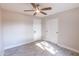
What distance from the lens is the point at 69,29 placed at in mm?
2980

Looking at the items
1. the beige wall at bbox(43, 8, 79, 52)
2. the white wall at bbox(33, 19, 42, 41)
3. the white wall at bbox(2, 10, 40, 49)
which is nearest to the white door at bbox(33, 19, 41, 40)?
the white wall at bbox(33, 19, 42, 41)

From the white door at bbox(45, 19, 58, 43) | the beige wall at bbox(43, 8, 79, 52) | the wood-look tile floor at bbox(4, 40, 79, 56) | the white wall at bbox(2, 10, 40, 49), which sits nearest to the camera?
the wood-look tile floor at bbox(4, 40, 79, 56)

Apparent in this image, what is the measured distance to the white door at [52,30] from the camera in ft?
12.7

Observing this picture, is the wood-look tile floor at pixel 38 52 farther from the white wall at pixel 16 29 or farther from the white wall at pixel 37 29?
the white wall at pixel 37 29

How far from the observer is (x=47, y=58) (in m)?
0.60

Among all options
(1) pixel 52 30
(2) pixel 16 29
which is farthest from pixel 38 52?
(1) pixel 52 30

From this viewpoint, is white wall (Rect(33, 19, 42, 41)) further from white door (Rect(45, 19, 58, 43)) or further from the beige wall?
the beige wall

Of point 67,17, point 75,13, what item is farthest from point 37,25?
point 75,13

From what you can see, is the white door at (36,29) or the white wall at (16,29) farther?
the white door at (36,29)

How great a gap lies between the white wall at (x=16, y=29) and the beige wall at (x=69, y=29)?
1.67 meters

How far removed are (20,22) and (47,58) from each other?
10.6ft

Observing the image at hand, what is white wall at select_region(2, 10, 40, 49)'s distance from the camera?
303cm

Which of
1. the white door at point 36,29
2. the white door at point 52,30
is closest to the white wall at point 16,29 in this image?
the white door at point 36,29

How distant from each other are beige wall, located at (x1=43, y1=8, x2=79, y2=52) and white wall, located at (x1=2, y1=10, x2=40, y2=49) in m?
1.67
